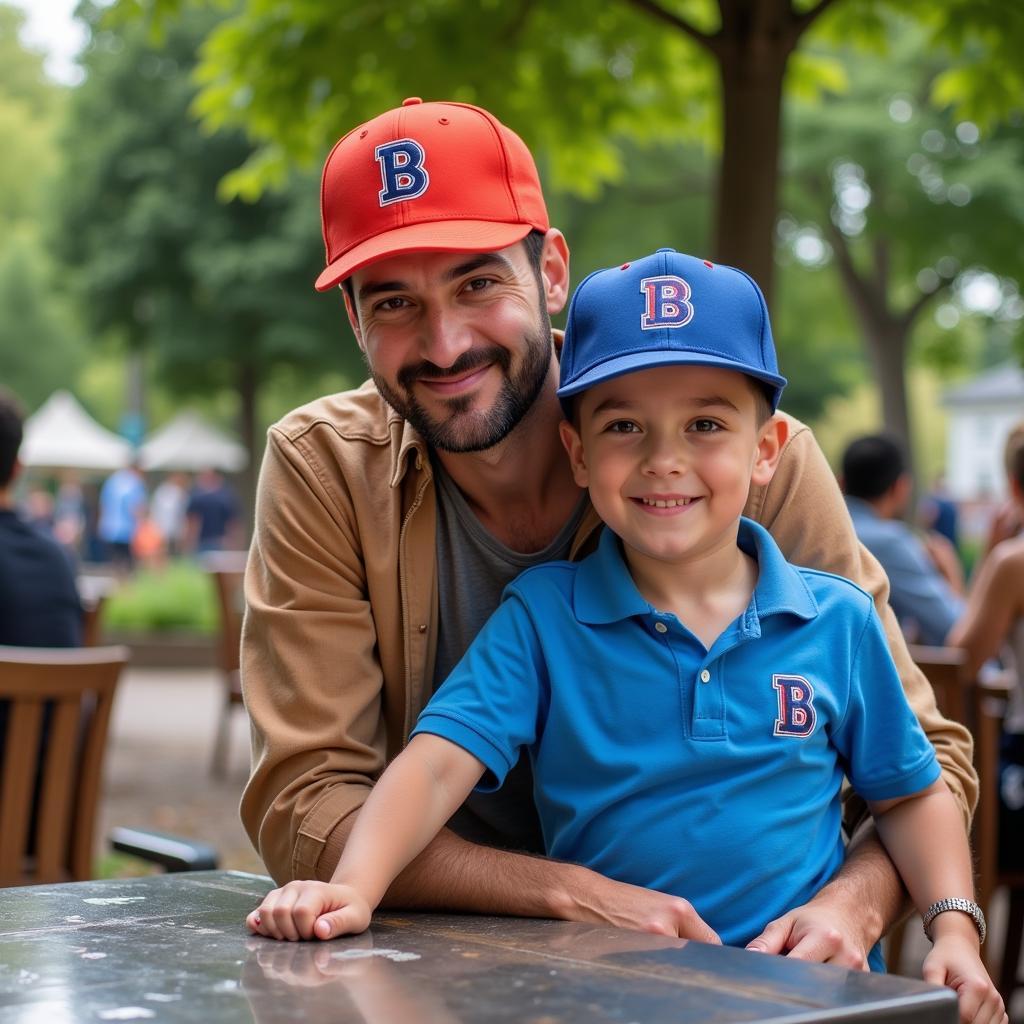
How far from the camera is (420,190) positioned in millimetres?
2467

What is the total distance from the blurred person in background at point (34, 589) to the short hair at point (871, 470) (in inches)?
125

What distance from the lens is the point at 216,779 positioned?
910 cm

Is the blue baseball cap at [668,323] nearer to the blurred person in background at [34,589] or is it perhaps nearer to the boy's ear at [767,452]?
the boy's ear at [767,452]

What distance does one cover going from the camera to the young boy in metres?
2.19

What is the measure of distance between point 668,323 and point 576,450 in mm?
303

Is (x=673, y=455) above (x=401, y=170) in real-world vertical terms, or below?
below

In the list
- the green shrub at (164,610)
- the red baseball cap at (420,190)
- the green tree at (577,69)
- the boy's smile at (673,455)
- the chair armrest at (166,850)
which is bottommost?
the chair armrest at (166,850)

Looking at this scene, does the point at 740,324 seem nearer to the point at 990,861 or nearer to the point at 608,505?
the point at 608,505

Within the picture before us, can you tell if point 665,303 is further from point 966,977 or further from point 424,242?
point 966,977

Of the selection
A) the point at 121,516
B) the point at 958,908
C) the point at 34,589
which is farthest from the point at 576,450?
the point at 121,516

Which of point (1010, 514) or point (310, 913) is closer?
point (310, 913)

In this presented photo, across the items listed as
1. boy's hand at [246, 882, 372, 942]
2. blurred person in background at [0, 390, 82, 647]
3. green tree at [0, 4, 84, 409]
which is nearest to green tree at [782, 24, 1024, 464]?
blurred person in background at [0, 390, 82, 647]

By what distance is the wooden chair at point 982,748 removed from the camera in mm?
4133

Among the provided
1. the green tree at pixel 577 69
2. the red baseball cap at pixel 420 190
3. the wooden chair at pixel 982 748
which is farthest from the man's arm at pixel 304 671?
the green tree at pixel 577 69
